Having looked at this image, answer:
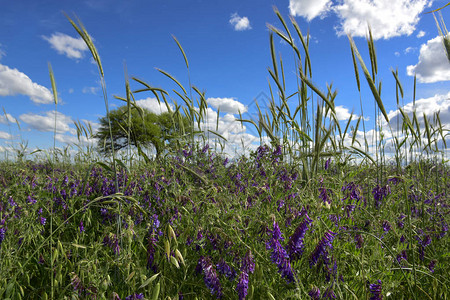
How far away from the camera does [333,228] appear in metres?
2.12

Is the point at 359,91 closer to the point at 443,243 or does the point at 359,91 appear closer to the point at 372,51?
the point at 372,51

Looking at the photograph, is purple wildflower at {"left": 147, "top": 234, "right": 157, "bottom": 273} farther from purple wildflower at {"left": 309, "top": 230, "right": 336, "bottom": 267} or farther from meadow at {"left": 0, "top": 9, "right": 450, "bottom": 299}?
purple wildflower at {"left": 309, "top": 230, "right": 336, "bottom": 267}

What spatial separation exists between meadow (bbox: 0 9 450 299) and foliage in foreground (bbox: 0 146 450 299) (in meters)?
0.01

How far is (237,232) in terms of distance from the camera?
1779 millimetres

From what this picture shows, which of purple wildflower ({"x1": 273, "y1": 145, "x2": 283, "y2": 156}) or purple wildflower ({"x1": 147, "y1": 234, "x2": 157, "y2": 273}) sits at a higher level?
purple wildflower ({"x1": 273, "y1": 145, "x2": 283, "y2": 156})

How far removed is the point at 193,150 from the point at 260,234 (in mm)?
2097

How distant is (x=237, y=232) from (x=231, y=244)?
0.64ft

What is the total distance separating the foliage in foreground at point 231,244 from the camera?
61.7 inches

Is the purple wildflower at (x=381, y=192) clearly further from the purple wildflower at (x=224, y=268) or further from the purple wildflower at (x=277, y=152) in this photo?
the purple wildflower at (x=224, y=268)

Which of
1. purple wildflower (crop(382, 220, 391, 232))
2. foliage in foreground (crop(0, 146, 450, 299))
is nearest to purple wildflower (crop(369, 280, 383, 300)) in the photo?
foliage in foreground (crop(0, 146, 450, 299))

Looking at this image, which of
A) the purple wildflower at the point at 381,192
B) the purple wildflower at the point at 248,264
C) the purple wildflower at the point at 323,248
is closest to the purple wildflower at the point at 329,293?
the purple wildflower at the point at 323,248

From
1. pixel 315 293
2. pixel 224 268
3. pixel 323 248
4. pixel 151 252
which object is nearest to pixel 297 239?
pixel 323 248

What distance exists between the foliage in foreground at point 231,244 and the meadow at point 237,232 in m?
0.01

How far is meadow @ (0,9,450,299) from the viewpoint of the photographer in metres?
1.59
